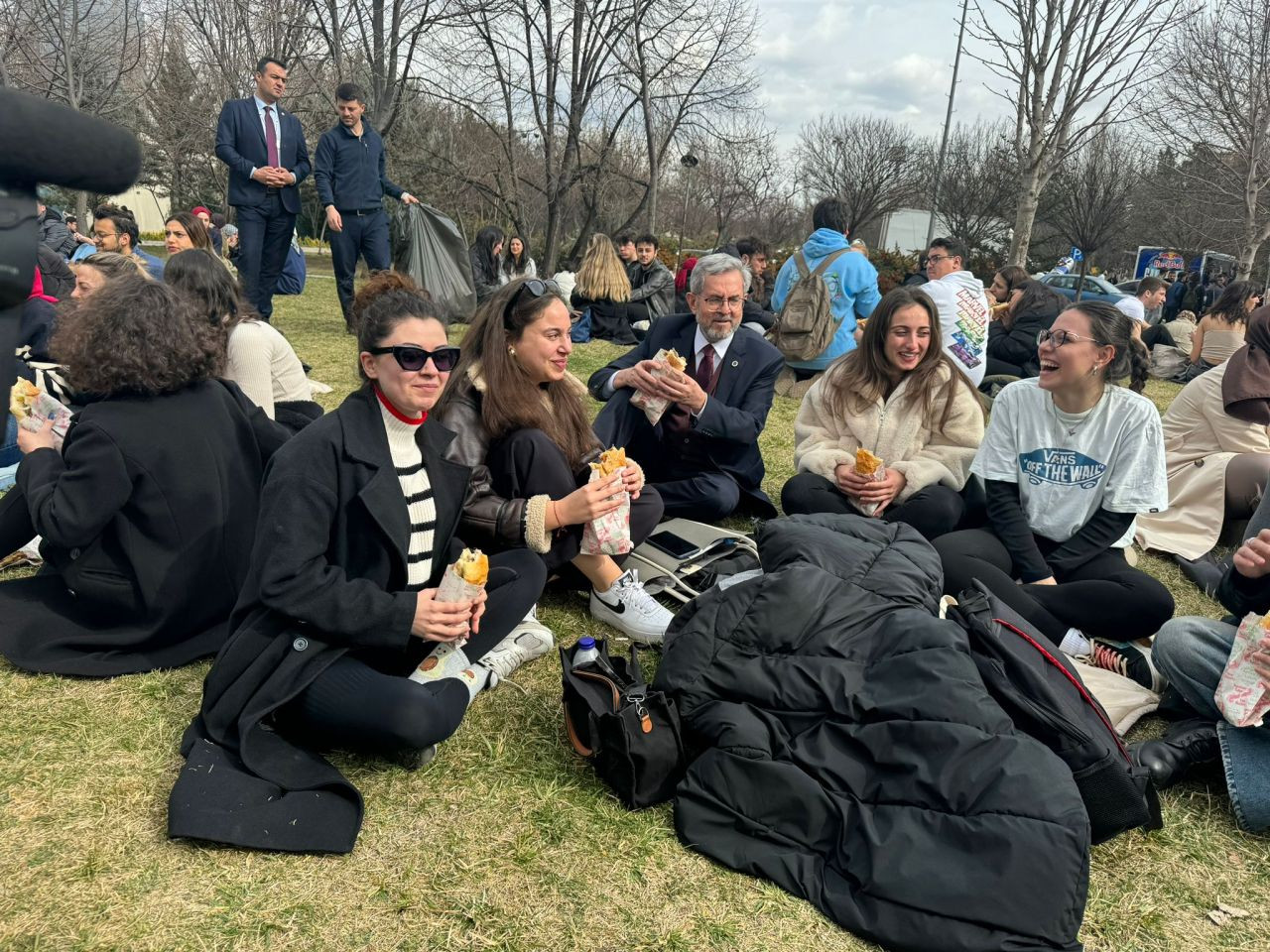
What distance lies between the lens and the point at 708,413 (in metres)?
4.57

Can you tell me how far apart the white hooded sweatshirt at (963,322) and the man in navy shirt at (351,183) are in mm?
5886

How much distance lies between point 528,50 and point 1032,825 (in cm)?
1607

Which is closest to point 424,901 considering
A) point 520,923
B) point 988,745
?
point 520,923

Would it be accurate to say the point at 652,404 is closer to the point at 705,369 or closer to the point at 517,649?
the point at 705,369

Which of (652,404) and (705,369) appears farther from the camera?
(705,369)

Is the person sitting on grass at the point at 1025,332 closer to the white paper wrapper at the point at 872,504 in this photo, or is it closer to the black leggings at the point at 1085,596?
the white paper wrapper at the point at 872,504

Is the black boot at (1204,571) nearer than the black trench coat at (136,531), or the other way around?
the black trench coat at (136,531)

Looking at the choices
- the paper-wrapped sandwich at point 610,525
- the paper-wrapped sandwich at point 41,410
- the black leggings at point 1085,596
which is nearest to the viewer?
the paper-wrapped sandwich at point 41,410

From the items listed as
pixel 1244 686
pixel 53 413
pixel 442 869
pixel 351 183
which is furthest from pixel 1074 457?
pixel 351 183

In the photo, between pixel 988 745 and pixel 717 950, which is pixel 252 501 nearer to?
pixel 717 950

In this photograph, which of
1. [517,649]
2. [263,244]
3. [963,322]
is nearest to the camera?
[517,649]

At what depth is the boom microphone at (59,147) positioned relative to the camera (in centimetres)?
85

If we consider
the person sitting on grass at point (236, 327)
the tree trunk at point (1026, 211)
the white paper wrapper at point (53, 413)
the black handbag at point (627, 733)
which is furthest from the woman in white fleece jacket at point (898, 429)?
the tree trunk at point (1026, 211)

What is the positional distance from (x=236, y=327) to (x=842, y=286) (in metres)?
5.61
